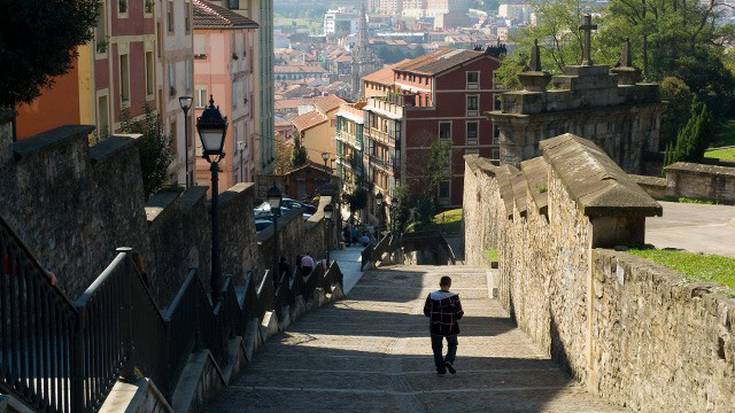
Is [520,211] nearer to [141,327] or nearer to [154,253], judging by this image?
[154,253]

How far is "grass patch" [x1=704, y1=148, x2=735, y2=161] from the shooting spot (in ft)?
126

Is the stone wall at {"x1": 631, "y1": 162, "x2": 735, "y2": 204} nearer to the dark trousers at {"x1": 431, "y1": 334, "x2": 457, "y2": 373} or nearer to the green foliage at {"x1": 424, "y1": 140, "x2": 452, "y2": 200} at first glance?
the dark trousers at {"x1": 431, "y1": 334, "x2": 457, "y2": 373}

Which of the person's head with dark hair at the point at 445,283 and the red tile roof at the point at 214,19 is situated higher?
the red tile roof at the point at 214,19

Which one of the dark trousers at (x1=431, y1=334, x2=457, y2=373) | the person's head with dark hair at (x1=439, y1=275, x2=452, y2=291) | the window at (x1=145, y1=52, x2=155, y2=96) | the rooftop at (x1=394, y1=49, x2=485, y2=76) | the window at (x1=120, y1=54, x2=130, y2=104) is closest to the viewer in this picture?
the dark trousers at (x1=431, y1=334, x2=457, y2=373)

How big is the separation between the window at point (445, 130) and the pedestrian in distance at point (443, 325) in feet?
276

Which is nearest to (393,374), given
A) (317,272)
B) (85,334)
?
(85,334)

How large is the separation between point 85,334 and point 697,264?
18.9 feet

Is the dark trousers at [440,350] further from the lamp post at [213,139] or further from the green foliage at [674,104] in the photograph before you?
the green foliage at [674,104]

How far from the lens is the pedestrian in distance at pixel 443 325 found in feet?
45.6

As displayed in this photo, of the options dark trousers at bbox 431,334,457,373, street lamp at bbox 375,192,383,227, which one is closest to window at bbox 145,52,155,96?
dark trousers at bbox 431,334,457,373

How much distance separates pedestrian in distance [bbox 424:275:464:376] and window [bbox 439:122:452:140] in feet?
276

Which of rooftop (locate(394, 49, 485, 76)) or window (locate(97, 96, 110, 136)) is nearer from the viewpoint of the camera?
window (locate(97, 96, 110, 136))

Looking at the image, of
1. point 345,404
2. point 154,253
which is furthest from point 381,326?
point 345,404

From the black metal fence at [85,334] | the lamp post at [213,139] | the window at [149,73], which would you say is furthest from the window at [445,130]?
the black metal fence at [85,334]
